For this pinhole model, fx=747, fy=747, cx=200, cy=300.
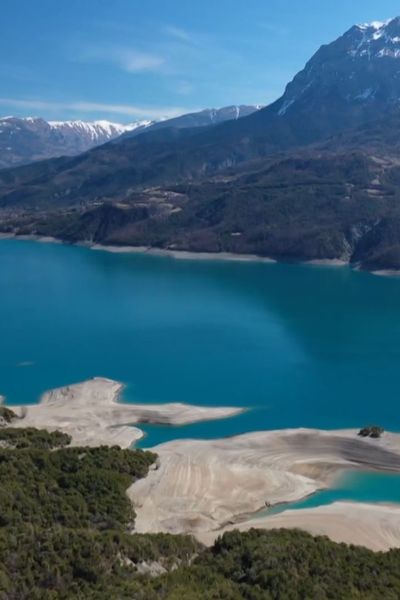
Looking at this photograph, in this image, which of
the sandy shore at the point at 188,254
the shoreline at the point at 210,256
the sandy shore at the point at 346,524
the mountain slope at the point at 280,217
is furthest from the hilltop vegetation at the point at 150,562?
the sandy shore at the point at 188,254

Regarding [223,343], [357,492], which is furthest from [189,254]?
[357,492]

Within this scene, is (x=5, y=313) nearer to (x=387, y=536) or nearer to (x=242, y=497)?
(x=242, y=497)

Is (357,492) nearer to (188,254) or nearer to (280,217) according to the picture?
(188,254)

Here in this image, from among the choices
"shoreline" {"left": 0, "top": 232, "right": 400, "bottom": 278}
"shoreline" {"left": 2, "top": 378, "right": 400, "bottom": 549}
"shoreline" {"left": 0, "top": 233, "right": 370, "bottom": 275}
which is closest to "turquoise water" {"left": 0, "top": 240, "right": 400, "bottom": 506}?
"shoreline" {"left": 2, "top": 378, "right": 400, "bottom": 549}

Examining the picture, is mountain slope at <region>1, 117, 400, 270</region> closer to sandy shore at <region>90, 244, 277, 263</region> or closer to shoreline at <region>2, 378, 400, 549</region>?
sandy shore at <region>90, 244, 277, 263</region>

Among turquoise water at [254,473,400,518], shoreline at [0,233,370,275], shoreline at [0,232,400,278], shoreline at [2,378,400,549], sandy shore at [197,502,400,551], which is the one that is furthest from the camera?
shoreline at [0,233,370,275]

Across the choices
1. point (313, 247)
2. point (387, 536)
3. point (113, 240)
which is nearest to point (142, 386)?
point (387, 536)
